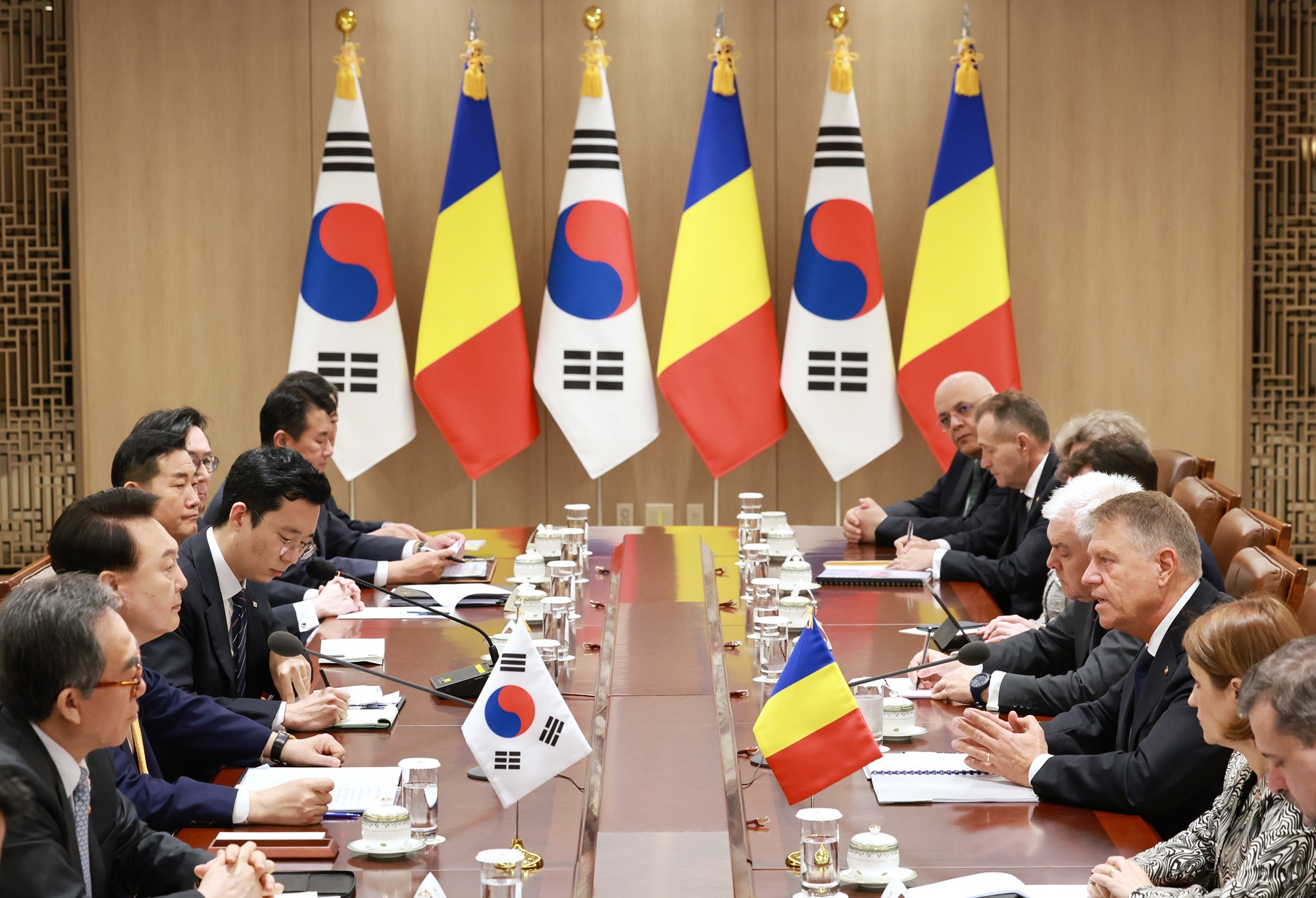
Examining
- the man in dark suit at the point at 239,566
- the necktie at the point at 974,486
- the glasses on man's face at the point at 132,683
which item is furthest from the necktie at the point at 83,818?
the necktie at the point at 974,486

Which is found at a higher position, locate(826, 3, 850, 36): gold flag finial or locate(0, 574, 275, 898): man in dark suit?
locate(826, 3, 850, 36): gold flag finial

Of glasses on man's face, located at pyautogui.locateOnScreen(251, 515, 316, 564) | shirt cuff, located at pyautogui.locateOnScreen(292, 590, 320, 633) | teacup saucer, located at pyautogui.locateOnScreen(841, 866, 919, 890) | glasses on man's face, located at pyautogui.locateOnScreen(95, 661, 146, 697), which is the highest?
glasses on man's face, located at pyautogui.locateOnScreen(251, 515, 316, 564)

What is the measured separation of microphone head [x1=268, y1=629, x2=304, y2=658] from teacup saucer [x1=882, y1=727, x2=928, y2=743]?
1184mm

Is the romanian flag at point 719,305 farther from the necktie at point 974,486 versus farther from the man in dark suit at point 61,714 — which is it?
the man in dark suit at point 61,714


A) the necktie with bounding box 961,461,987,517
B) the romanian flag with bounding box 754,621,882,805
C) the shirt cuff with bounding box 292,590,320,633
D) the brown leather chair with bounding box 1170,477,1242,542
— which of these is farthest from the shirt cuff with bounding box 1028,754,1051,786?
the necktie with bounding box 961,461,987,517

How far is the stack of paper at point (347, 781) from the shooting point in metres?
2.53

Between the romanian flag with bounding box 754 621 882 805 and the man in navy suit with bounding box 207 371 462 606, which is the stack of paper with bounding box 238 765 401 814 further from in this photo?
the man in navy suit with bounding box 207 371 462 606

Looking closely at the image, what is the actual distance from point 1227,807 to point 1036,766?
0.39 metres

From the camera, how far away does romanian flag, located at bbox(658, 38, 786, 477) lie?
6863 millimetres

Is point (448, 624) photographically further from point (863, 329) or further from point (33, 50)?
point (33, 50)

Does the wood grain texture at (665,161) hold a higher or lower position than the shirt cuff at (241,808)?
higher

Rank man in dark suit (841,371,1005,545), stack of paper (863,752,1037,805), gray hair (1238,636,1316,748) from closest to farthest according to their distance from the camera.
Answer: gray hair (1238,636,1316,748) < stack of paper (863,752,1037,805) < man in dark suit (841,371,1005,545)

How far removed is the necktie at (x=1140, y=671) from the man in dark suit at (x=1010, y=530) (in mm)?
1660

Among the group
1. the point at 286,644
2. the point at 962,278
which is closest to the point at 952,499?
the point at 962,278
